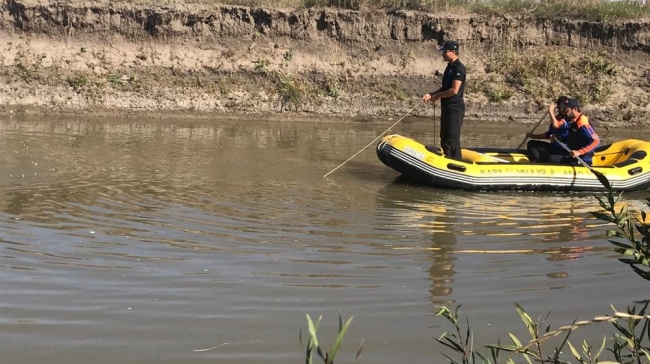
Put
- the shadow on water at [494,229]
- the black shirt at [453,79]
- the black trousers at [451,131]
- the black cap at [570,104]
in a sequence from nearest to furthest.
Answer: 1. the shadow on water at [494,229]
2. the black shirt at [453,79]
3. the black cap at [570,104]
4. the black trousers at [451,131]

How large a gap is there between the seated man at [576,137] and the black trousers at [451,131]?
4.12 feet

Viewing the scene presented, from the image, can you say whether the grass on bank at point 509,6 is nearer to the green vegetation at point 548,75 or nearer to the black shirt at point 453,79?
the green vegetation at point 548,75

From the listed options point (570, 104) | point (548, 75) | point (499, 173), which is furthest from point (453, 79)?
point (548, 75)

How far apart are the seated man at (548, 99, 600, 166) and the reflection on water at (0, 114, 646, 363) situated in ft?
2.04

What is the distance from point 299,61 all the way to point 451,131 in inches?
397

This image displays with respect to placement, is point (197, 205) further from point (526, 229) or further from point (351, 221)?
point (526, 229)

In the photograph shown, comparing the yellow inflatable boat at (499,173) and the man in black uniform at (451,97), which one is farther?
the man in black uniform at (451,97)

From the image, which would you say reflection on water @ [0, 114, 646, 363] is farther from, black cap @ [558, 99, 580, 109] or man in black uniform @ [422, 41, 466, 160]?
black cap @ [558, 99, 580, 109]

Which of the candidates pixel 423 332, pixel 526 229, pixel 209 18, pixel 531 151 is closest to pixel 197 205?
pixel 526 229

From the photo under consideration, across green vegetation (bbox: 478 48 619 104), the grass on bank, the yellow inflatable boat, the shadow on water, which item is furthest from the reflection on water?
the grass on bank

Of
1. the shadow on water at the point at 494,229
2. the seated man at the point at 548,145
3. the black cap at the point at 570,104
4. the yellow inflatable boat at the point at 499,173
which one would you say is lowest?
the shadow on water at the point at 494,229

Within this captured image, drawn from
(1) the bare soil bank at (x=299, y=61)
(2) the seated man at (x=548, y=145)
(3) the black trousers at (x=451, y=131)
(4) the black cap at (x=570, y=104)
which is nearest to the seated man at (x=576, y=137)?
(4) the black cap at (x=570, y=104)

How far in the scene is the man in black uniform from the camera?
11.0m

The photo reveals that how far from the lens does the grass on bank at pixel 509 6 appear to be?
21.8m
